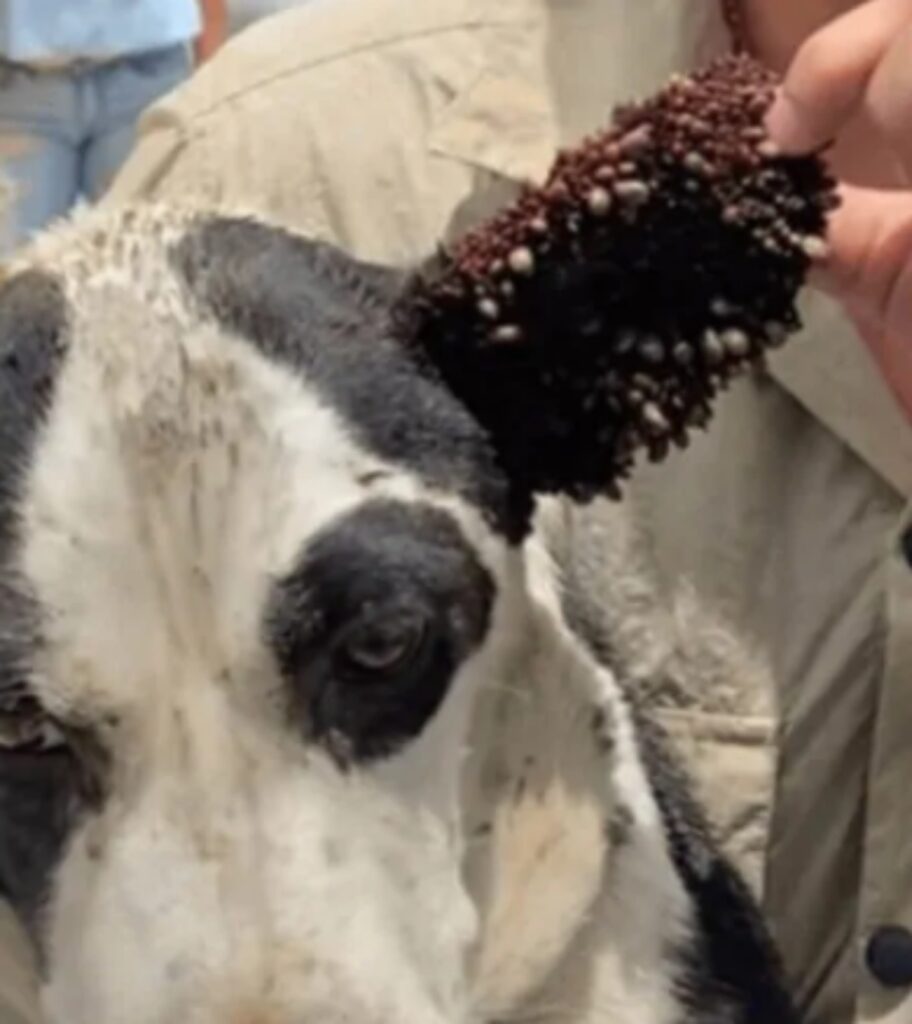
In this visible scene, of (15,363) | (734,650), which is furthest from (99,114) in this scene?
(15,363)

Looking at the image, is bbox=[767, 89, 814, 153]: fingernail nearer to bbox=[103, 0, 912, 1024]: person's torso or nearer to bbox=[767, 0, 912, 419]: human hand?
bbox=[767, 0, 912, 419]: human hand

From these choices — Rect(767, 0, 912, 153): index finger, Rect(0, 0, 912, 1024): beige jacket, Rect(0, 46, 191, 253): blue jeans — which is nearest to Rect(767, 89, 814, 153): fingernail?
Rect(767, 0, 912, 153): index finger

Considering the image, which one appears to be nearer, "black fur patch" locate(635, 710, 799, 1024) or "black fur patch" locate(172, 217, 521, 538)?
"black fur patch" locate(172, 217, 521, 538)

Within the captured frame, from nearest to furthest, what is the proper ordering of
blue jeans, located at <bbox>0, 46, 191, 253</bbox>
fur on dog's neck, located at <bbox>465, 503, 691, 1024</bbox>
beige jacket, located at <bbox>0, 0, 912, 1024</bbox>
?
fur on dog's neck, located at <bbox>465, 503, 691, 1024</bbox>
beige jacket, located at <bbox>0, 0, 912, 1024</bbox>
blue jeans, located at <bbox>0, 46, 191, 253</bbox>

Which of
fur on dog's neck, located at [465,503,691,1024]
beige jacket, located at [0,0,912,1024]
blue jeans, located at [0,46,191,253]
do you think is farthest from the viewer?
blue jeans, located at [0,46,191,253]

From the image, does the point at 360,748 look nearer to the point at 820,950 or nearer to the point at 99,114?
the point at 820,950

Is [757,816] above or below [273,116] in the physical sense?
below

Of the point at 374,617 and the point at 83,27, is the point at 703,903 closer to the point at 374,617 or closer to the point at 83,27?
the point at 374,617

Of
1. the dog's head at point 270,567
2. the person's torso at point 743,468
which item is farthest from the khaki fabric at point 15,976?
the person's torso at point 743,468
